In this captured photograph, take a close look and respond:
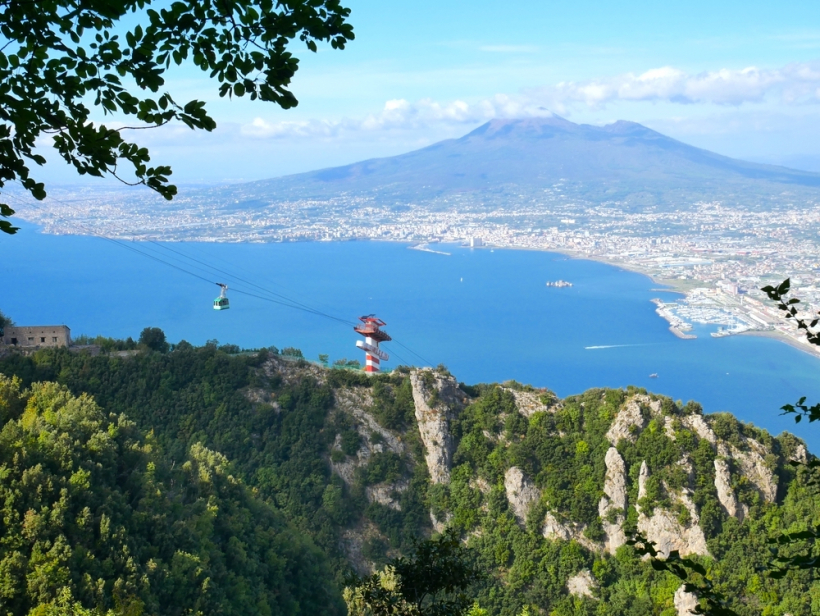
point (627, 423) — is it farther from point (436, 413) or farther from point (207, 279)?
point (207, 279)

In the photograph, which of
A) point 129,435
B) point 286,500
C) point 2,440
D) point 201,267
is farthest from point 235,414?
point 201,267

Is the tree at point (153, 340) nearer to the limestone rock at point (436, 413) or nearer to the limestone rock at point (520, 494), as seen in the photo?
the limestone rock at point (436, 413)

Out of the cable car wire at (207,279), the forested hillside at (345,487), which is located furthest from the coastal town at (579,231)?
the forested hillside at (345,487)

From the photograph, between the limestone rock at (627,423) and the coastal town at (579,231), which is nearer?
the limestone rock at (627,423)

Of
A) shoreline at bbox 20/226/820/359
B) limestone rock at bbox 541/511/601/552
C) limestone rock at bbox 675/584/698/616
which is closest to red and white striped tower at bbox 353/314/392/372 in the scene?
limestone rock at bbox 541/511/601/552

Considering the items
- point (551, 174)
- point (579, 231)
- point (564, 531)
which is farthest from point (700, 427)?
point (551, 174)

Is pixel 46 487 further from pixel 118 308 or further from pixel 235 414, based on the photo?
pixel 118 308

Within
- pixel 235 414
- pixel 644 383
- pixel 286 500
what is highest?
pixel 235 414
